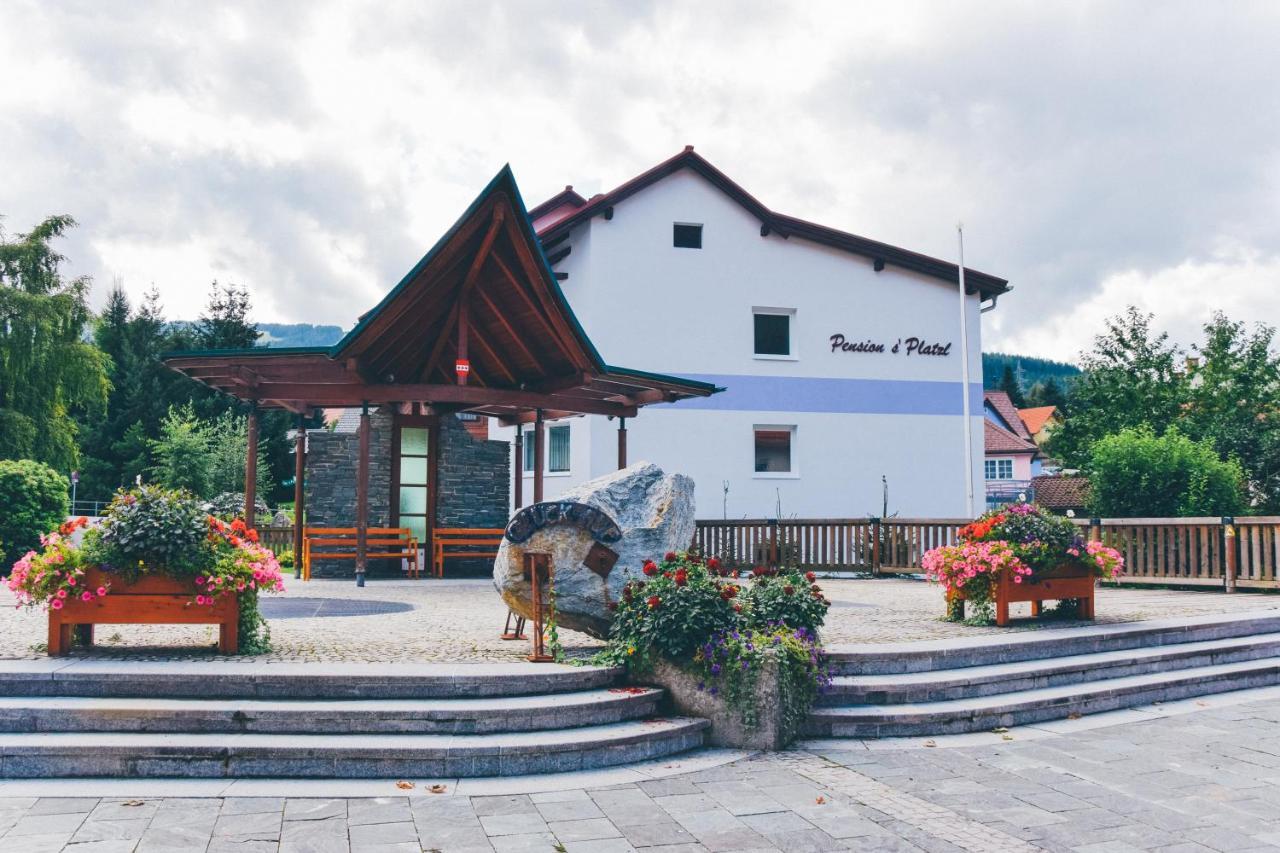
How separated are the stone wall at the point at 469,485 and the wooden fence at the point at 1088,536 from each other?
353 centimetres

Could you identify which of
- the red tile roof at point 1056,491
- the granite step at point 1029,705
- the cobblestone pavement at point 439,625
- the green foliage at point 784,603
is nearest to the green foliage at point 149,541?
the cobblestone pavement at point 439,625

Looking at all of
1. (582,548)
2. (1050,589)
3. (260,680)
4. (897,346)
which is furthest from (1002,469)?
(260,680)

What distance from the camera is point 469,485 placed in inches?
667

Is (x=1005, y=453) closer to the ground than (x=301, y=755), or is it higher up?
higher up

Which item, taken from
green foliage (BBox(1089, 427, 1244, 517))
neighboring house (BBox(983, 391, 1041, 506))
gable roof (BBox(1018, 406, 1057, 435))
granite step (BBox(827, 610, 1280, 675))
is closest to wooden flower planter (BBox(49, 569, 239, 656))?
granite step (BBox(827, 610, 1280, 675))

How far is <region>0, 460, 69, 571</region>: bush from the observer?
1488 centimetres

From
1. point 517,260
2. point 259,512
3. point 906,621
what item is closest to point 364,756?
point 906,621

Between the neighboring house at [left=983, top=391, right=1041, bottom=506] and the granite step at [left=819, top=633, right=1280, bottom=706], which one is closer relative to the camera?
A: the granite step at [left=819, top=633, right=1280, bottom=706]

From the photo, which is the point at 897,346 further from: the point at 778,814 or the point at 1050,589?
the point at 778,814

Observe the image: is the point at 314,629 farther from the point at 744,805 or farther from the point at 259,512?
the point at 259,512

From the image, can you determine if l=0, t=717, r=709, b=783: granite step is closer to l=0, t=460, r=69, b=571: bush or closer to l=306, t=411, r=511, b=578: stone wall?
l=306, t=411, r=511, b=578: stone wall

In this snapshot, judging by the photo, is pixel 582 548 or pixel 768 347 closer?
pixel 582 548

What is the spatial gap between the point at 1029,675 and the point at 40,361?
33.4 m

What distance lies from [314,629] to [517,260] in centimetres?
660
